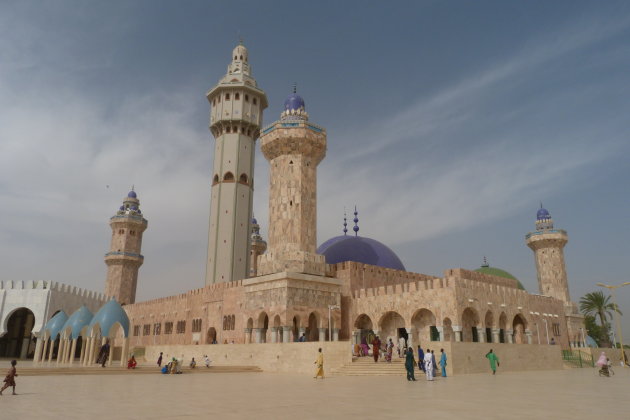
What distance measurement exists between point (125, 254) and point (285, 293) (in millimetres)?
36736

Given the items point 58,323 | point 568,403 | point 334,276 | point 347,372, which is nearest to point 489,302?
point 334,276

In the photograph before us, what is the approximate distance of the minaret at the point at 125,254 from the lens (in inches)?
2302

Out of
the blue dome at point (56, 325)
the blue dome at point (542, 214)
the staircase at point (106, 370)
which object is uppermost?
the blue dome at point (542, 214)

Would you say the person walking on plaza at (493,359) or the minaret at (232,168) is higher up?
the minaret at (232,168)

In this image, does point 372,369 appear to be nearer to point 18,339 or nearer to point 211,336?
point 211,336

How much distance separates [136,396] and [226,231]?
3415cm

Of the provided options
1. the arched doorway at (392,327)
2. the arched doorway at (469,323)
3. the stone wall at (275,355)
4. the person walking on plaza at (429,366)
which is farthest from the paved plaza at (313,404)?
the arched doorway at (392,327)

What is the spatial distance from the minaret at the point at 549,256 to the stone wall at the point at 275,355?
3697 cm

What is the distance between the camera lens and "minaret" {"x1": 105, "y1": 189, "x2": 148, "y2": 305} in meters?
58.5

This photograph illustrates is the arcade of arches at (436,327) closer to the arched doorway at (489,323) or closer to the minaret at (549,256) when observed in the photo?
the arched doorway at (489,323)

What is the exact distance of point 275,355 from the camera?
80.3 feet

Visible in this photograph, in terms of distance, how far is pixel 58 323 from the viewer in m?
32.2

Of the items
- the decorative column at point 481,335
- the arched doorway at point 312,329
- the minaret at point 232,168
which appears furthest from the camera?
the minaret at point 232,168

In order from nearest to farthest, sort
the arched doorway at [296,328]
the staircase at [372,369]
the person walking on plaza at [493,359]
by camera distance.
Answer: the staircase at [372,369] → the person walking on plaza at [493,359] → the arched doorway at [296,328]
